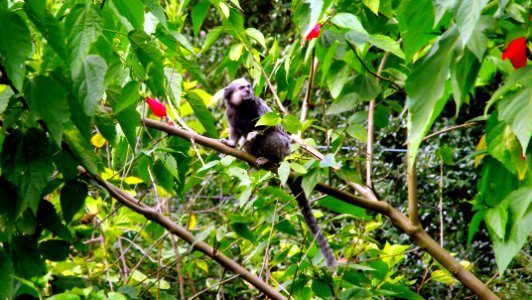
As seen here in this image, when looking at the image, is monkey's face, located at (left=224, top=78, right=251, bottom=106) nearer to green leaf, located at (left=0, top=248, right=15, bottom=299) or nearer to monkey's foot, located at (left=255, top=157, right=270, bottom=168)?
monkey's foot, located at (left=255, top=157, right=270, bottom=168)

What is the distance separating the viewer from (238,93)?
4328 millimetres

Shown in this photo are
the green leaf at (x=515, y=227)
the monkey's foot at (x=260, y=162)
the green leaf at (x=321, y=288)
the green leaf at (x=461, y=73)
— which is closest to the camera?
the green leaf at (x=461, y=73)

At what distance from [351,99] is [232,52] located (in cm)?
67

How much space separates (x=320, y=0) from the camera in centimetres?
133

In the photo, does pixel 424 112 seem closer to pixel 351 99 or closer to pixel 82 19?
pixel 82 19

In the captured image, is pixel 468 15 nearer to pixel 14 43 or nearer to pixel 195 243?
pixel 14 43

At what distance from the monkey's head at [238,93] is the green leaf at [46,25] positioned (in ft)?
8.90

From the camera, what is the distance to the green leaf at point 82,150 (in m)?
1.92

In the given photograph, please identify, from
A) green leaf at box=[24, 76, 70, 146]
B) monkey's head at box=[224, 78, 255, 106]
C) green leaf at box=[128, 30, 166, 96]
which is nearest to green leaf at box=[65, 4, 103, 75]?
green leaf at box=[24, 76, 70, 146]

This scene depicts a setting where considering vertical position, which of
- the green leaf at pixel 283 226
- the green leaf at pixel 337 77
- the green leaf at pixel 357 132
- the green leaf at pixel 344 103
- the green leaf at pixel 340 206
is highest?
the green leaf at pixel 337 77

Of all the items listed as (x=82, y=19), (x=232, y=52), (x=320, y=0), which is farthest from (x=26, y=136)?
(x=232, y=52)

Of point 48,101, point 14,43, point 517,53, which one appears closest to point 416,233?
point 517,53

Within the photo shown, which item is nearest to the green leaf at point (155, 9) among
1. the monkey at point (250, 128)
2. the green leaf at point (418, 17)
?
the green leaf at point (418, 17)

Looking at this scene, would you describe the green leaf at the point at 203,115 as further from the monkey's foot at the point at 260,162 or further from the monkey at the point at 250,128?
the monkey at the point at 250,128
